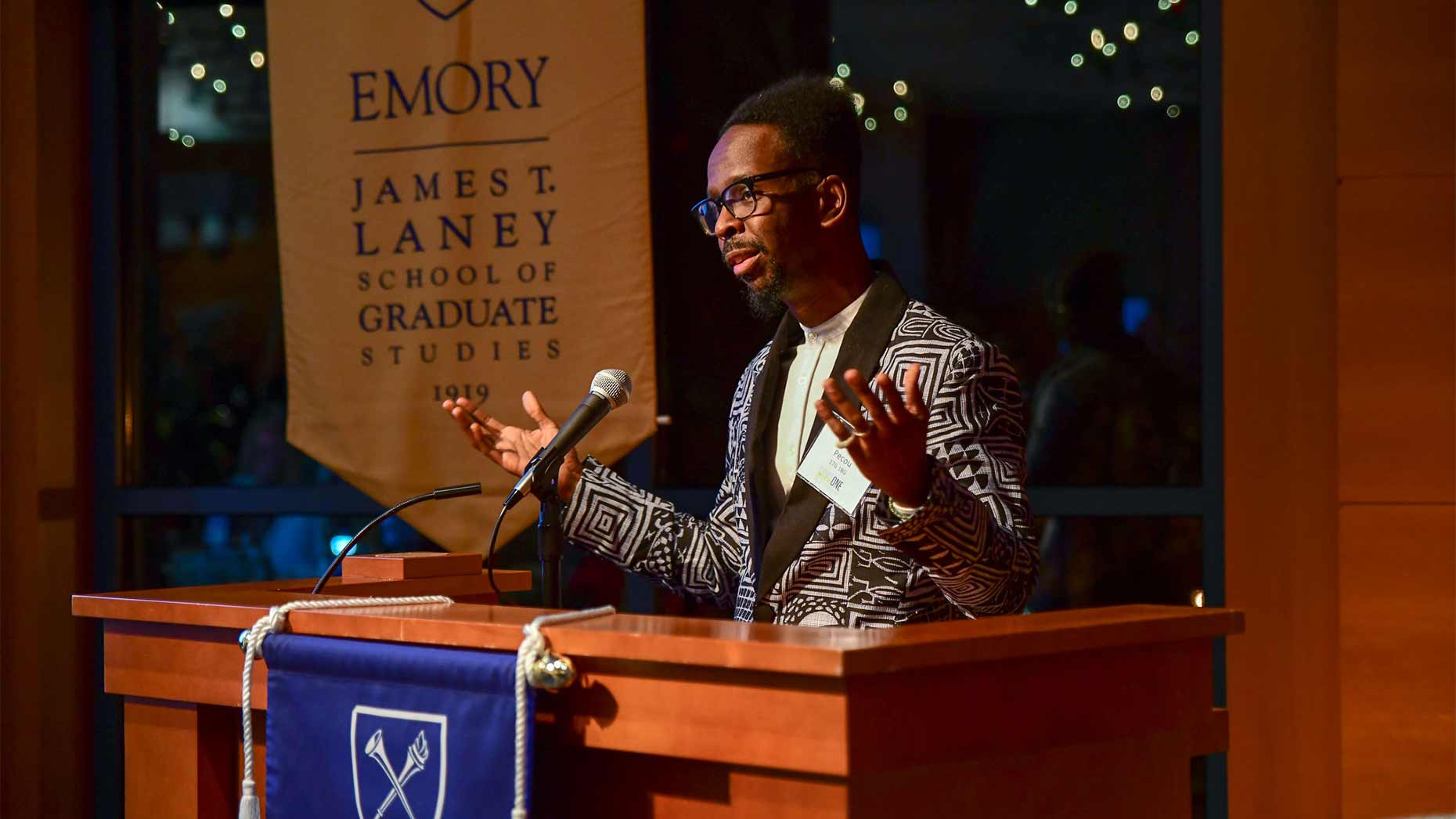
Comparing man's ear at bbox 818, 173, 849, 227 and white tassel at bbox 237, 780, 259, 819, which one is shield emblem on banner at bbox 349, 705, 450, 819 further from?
man's ear at bbox 818, 173, 849, 227

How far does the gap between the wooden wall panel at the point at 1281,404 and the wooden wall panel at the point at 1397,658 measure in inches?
2.2

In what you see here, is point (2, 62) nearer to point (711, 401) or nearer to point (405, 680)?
point (711, 401)

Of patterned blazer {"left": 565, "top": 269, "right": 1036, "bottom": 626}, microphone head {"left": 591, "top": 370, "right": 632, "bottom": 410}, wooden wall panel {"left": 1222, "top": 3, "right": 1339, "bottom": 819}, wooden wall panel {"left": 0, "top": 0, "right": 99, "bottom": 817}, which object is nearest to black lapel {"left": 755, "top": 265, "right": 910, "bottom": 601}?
patterned blazer {"left": 565, "top": 269, "right": 1036, "bottom": 626}

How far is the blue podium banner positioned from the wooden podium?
0.13 feet

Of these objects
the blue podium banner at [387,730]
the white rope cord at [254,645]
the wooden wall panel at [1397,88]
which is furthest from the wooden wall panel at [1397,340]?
the blue podium banner at [387,730]

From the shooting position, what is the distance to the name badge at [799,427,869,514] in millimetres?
1537

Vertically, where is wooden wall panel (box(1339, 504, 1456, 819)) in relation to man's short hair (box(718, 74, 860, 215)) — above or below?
below

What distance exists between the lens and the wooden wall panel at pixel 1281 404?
10.0 feet

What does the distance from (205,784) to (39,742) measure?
8.40 ft

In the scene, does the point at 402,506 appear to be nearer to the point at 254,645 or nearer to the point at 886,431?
the point at 254,645

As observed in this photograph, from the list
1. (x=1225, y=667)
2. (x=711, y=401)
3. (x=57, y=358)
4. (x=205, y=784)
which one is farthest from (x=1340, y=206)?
(x=57, y=358)

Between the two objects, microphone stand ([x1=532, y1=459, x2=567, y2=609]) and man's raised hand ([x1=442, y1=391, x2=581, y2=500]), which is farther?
man's raised hand ([x1=442, y1=391, x2=581, y2=500])

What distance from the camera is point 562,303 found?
3.53 metres

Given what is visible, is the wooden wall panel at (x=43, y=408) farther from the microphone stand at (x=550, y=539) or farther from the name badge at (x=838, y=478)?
the name badge at (x=838, y=478)
